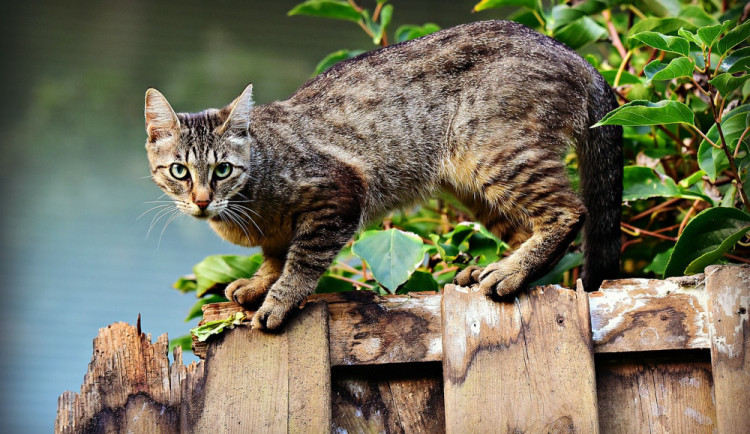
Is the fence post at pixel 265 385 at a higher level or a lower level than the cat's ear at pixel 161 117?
lower

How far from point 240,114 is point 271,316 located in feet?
3.05

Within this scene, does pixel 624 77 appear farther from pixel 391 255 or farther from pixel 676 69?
pixel 391 255

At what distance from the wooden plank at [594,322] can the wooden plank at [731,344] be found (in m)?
0.06

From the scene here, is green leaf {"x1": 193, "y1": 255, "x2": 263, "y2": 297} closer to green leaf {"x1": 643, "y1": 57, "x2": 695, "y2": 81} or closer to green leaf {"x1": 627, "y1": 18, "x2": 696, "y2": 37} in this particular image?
green leaf {"x1": 643, "y1": 57, "x2": 695, "y2": 81}

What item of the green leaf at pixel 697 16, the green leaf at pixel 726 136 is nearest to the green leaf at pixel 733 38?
the green leaf at pixel 726 136

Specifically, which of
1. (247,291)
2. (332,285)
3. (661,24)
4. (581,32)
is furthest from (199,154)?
(661,24)

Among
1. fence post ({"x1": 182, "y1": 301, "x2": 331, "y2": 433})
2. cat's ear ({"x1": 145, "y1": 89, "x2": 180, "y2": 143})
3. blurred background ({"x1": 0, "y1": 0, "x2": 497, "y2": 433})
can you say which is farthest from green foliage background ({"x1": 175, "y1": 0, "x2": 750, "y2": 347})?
blurred background ({"x1": 0, "y1": 0, "x2": 497, "y2": 433})

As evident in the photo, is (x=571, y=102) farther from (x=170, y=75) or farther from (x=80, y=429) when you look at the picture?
(x=170, y=75)

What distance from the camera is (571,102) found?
292cm

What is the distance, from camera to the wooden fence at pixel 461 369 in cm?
211

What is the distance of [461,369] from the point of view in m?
2.17

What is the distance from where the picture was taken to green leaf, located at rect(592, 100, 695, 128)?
7.19 ft

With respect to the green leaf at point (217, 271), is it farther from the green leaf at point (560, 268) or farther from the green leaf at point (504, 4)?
the green leaf at point (504, 4)

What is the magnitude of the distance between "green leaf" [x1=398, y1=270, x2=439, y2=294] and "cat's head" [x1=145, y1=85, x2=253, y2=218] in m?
0.72
